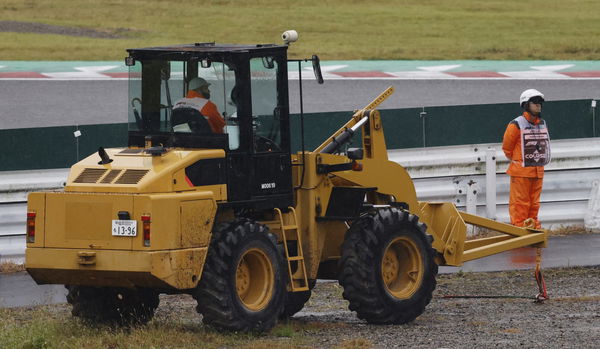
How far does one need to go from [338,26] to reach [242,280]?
30915 millimetres

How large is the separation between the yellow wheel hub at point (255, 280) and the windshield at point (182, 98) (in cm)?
88

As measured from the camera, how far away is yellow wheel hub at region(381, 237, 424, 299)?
10797 mm

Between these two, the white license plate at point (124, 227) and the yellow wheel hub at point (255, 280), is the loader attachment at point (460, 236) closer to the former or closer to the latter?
the yellow wheel hub at point (255, 280)

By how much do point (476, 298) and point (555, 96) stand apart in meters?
15.6

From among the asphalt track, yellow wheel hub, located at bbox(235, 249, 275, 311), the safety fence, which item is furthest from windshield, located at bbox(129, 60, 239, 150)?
the asphalt track

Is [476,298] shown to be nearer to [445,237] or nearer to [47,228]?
[445,237]

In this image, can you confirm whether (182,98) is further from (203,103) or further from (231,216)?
(231,216)

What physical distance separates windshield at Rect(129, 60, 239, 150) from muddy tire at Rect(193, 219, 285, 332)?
2.52 ft

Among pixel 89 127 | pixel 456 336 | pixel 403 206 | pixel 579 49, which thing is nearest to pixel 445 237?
pixel 403 206

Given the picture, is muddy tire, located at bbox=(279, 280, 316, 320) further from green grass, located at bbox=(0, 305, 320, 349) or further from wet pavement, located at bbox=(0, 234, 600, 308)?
wet pavement, located at bbox=(0, 234, 600, 308)

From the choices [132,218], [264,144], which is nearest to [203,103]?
[264,144]

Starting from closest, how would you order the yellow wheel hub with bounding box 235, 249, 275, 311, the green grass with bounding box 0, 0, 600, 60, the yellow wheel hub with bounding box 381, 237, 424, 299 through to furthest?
the yellow wheel hub with bounding box 235, 249, 275, 311
the yellow wheel hub with bounding box 381, 237, 424, 299
the green grass with bounding box 0, 0, 600, 60

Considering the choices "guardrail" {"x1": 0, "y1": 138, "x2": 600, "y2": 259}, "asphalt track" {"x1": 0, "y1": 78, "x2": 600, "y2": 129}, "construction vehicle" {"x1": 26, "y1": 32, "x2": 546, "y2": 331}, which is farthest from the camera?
"asphalt track" {"x1": 0, "y1": 78, "x2": 600, "y2": 129}

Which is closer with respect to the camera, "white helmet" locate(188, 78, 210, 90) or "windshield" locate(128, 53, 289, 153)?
"windshield" locate(128, 53, 289, 153)
